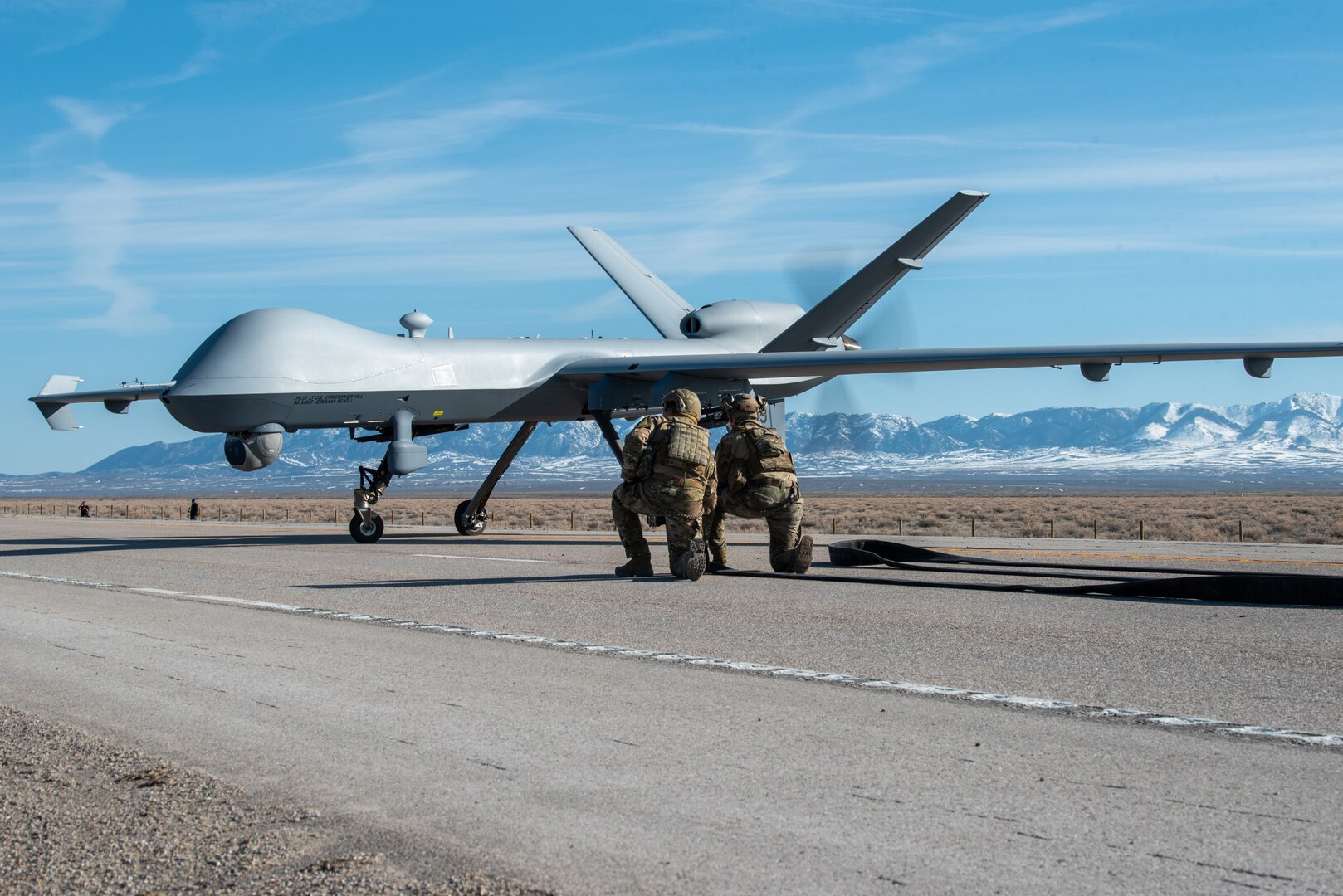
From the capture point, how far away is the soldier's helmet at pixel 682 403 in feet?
47.2

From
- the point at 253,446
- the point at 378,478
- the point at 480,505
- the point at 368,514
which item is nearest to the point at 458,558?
the point at 253,446

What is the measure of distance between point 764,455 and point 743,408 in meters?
0.77

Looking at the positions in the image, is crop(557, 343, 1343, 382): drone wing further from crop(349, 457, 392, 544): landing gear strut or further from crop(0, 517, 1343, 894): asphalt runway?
crop(0, 517, 1343, 894): asphalt runway

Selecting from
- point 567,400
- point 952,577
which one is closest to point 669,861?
point 952,577

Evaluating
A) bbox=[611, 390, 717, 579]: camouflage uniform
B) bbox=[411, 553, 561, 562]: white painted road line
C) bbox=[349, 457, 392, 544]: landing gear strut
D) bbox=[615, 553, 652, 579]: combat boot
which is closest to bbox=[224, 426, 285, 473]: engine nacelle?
bbox=[349, 457, 392, 544]: landing gear strut

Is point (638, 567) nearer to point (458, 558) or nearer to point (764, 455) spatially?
point (764, 455)

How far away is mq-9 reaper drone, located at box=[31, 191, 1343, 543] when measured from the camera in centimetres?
2142

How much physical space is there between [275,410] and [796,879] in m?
19.0

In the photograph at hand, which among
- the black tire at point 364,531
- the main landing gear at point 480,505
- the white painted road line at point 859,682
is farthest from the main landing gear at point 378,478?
the white painted road line at point 859,682

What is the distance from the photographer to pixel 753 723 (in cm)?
637

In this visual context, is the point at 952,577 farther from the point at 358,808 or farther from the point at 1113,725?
the point at 358,808

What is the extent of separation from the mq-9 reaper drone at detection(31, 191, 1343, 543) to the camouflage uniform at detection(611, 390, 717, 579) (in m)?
9.23

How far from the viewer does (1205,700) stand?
683 cm

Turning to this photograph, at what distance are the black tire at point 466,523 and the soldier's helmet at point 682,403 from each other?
1349cm
